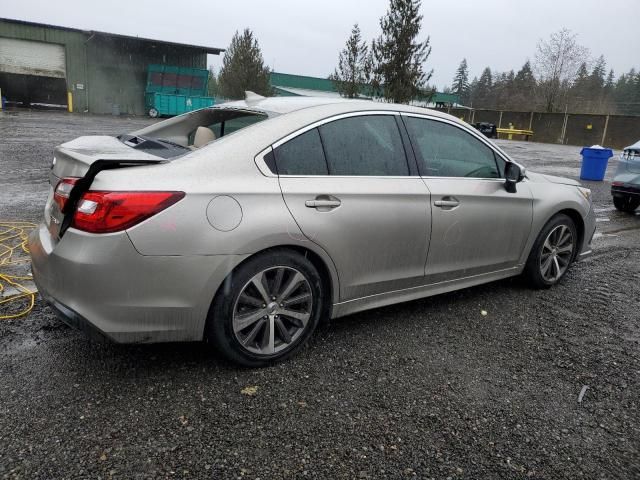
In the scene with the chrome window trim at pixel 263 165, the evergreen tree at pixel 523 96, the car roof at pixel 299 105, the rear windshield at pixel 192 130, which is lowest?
the chrome window trim at pixel 263 165

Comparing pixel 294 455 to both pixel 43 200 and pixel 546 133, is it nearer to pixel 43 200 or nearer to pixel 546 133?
pixel 43 200

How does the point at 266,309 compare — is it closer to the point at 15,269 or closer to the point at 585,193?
A: the point at 15,269

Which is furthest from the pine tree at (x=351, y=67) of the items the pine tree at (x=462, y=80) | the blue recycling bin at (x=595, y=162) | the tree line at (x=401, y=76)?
the pine tree at (x=462, y=80)

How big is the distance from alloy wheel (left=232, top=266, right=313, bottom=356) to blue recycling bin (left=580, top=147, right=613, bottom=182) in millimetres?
12954

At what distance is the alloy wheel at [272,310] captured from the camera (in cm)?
275

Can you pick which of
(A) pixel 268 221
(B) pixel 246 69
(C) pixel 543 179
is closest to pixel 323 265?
(A) pixel 268 221

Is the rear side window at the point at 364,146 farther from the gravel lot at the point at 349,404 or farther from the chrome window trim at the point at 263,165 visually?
the gravel lot at the point at 349,404

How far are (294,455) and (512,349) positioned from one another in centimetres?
182

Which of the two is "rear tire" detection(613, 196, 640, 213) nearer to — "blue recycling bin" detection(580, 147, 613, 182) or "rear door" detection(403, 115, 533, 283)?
"blue recycling bin" detection(580, 147, 613, 182)

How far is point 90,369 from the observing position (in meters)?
2.79

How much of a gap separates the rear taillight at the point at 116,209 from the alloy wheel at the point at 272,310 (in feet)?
2.11

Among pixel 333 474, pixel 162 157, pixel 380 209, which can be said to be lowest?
pixel 333 474

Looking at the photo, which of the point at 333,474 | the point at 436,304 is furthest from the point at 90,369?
the point at 436,304

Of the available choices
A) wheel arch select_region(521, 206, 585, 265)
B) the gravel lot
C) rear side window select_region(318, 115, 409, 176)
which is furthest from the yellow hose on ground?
wheel arch select_region(521, 206, 585, 265)
